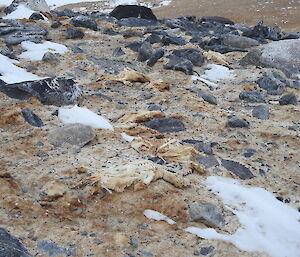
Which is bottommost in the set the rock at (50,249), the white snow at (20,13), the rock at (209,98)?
the rock at (209,98)

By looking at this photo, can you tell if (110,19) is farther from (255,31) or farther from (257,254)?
(257,254)

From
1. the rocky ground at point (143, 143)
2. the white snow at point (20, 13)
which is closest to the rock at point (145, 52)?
the rocky ground at point (143, 143)

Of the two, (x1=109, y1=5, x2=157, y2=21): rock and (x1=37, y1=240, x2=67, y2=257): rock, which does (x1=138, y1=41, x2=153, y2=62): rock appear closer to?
(x1=109, y1=5, x2=157, y2=21): rock

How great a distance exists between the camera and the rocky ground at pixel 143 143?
4742mm

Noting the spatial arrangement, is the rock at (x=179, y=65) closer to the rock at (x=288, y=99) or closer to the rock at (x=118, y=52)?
the rock at (x=118, y=52)

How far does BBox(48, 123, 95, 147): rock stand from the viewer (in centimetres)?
683

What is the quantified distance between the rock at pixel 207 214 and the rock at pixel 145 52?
7.52 meters

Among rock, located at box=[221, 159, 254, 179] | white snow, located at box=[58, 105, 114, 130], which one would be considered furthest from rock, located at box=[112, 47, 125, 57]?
rock, located at box=[221, 159, 254, 179]

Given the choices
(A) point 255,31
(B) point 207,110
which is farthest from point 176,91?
(A) point 255,31

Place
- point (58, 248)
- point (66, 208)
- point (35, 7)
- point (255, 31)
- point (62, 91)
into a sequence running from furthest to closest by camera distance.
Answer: point (35, 7)
point (255, 31)
point (62, 91)
point (66, 208)
point (58, 248)

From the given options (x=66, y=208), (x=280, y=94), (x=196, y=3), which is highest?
(x=66, y=208)

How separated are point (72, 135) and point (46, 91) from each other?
2025mm

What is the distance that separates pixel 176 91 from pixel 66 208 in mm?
5711

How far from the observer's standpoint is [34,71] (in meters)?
10.2
